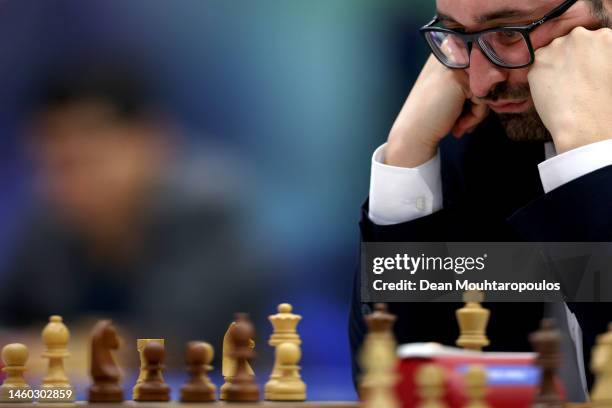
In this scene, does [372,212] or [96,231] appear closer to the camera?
[372,212]

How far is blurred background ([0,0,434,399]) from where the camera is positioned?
328 centimetres

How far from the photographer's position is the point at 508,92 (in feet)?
6.73

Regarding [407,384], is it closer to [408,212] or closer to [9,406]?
[9,406]

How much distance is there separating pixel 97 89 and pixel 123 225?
504 mm

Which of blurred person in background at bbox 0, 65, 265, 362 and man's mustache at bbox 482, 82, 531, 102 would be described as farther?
blurred person in background at bbox 0, 65, 265, 362

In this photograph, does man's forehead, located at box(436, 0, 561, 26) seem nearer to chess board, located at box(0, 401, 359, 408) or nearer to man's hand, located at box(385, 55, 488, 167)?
man's hand, located at box(385, 55, 488, 167)

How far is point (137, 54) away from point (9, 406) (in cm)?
246

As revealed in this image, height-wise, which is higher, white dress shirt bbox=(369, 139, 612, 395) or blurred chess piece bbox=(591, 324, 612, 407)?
white dress shirt bbox=(369, 139, 612, 395)

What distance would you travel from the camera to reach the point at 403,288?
210 centimetres

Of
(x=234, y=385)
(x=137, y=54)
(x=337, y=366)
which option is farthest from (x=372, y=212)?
(x=137, y=54)

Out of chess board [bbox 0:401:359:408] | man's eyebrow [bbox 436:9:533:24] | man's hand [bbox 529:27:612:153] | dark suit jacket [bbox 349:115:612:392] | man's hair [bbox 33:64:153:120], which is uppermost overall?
man's hair [bbox 33:64:153:120]

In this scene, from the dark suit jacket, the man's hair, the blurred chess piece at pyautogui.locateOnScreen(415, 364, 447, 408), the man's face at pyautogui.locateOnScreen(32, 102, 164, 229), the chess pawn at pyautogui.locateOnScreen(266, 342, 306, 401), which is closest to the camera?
the blurred chess piece at pyautogui.locateOnScreen(415, 364, 447, 408)

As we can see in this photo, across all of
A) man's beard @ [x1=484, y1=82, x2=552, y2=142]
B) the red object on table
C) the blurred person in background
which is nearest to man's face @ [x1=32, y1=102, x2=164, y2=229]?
the blurred person in background

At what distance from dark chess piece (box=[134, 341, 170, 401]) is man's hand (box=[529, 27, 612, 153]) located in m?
0.79
